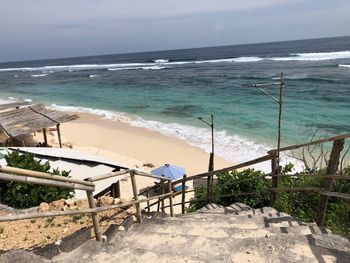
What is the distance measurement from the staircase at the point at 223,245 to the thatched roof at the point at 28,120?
9093 millimetres

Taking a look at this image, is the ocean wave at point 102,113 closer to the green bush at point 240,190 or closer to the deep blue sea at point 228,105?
the deep blue sea at point 228,105

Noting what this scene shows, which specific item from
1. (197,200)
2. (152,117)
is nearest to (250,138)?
(152,117)

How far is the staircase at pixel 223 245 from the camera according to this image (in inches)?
118

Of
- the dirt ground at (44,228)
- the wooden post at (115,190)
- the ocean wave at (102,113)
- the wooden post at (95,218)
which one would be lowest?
the ocean wave at (102,113)

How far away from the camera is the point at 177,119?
22.4m

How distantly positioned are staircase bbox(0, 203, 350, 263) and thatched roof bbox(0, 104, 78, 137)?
909 cm

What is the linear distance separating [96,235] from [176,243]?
0.82m

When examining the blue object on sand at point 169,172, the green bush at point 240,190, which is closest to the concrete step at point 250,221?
the green bush at point 240,190

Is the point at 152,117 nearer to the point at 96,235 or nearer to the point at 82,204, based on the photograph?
the point at 82,204

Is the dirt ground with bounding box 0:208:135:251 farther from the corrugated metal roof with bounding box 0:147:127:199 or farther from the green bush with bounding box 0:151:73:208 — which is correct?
the corrugated metal roof with bounding box 0:147:127:199

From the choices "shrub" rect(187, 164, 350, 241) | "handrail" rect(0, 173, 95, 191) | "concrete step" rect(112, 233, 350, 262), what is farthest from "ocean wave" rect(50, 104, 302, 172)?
"handrail" rect(0, 173, 95, 191)

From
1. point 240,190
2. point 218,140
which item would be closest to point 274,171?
point 240,190

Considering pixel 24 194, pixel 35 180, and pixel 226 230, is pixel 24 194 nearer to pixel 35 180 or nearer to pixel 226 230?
pixel 226 230

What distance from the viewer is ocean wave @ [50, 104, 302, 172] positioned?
14689mm
